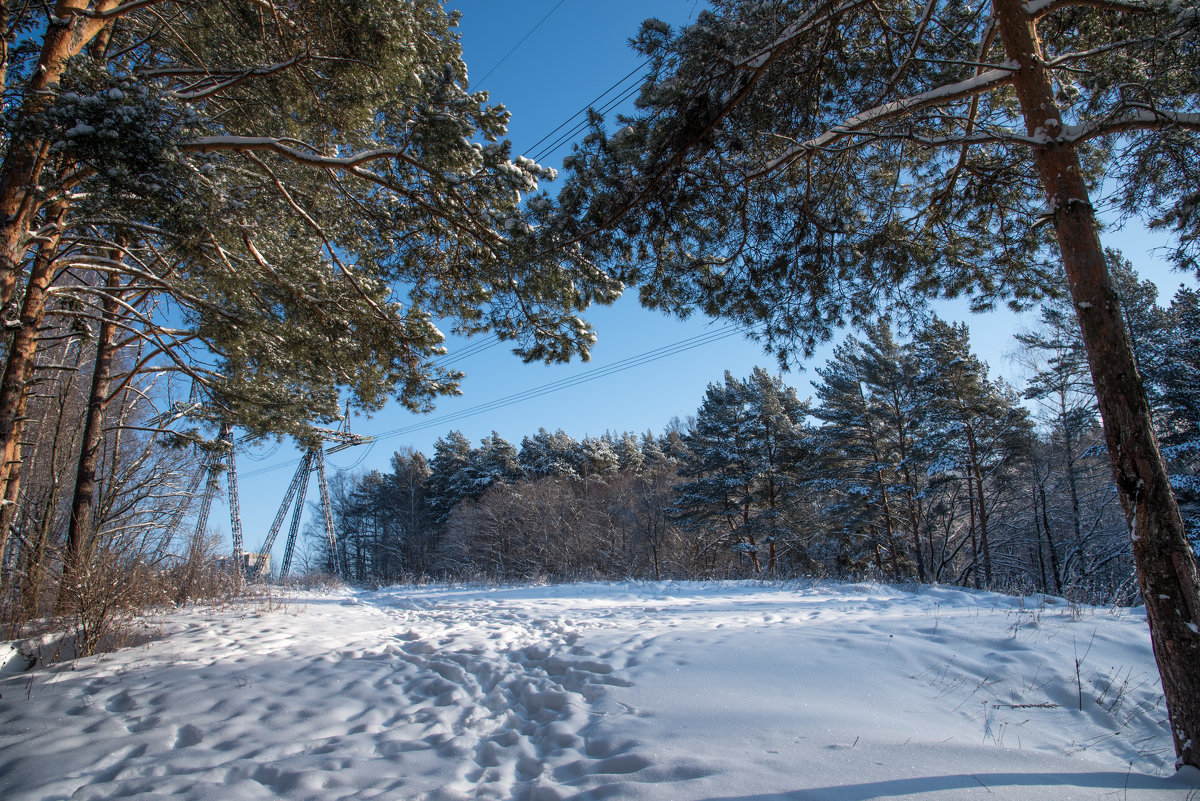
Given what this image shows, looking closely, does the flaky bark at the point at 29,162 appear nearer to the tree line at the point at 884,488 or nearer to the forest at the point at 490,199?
the forest at the point at 490,199

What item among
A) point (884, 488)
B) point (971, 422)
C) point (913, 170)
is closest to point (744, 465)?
point (884, 488)

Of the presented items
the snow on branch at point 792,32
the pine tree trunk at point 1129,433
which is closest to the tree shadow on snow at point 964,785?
the pine tree trunk at point 1129,433

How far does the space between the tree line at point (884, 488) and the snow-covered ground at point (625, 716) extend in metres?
3.78

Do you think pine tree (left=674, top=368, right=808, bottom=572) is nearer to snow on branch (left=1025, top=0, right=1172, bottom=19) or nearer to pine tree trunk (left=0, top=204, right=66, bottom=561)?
snow on branch (left=1025, top=0, right=1172, bottom=19)

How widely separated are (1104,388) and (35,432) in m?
17.2

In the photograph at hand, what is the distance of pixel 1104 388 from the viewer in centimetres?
273

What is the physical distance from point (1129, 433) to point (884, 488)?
56.9ft

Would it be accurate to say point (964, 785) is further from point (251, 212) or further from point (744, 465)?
point (744, 465)

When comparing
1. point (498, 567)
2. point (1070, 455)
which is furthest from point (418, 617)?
point (498, 567)

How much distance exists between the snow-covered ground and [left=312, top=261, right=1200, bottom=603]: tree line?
3783 mm

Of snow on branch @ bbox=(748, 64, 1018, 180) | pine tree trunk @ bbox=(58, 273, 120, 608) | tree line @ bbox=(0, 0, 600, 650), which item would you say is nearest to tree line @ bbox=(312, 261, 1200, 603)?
snow on branch @ bbox=(748, 64, 1018, 180)

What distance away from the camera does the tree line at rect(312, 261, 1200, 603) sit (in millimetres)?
14500

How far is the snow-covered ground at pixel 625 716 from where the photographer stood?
2.22 metres

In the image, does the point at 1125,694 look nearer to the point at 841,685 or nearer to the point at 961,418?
the point at 841,685
